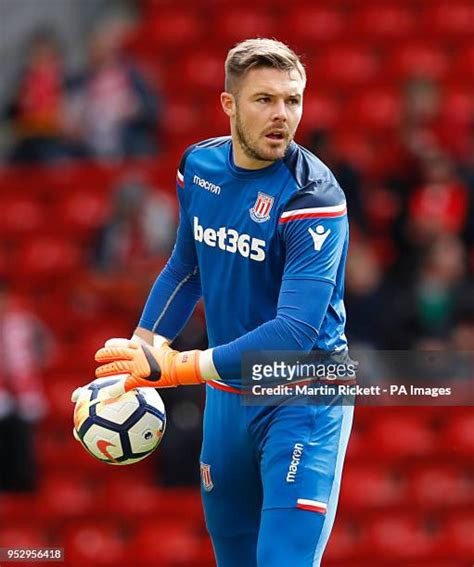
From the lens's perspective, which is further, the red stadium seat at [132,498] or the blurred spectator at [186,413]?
the red stadium seat at [132,498]

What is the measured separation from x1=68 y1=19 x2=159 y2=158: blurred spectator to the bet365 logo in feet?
21.8

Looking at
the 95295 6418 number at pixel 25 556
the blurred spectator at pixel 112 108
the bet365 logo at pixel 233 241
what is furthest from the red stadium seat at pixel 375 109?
the bet365 logo at pixel 233 241

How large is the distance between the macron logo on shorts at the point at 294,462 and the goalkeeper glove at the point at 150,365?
17.0 inches

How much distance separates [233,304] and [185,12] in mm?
8480

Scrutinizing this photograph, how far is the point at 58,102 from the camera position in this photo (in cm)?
Result: 1236

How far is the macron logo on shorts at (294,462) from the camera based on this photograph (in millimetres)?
5121

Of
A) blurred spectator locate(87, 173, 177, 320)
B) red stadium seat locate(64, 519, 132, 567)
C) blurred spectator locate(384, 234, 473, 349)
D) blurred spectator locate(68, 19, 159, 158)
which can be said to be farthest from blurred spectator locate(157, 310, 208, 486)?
blurred spectator locate(68, 19, 159, 158)

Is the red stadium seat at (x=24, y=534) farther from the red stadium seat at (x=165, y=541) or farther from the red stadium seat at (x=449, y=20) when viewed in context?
the red stadium seat at (x=449, y=20)

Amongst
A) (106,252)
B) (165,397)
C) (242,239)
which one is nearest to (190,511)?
(165,397)

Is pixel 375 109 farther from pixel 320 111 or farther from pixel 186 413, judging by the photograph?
pixel 186 413

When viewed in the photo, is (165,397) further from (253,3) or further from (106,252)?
(253,3)

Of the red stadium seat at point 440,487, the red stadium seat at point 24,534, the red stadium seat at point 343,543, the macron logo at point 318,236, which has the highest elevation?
the macron logo at point 318,236

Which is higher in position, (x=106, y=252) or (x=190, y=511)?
(x=106, y=252)

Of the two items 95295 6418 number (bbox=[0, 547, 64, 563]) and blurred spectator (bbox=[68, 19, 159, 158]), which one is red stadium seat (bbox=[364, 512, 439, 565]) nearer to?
95295 6418 number (bbox=[0, 547, 64, 563])
